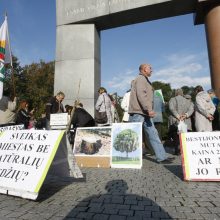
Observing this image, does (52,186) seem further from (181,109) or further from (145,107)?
(181,109)

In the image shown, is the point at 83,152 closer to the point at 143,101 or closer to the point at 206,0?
the point at 143,101

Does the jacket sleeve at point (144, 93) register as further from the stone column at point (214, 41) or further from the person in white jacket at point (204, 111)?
the stone column at point (214, 41)

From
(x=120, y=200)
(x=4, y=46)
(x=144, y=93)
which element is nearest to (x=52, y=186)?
(x=120, y=200)

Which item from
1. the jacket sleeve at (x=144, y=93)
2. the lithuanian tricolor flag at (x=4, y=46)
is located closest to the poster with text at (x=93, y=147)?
the jacket sleeve at (x=144, y=93)

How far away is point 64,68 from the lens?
10992 millimetres

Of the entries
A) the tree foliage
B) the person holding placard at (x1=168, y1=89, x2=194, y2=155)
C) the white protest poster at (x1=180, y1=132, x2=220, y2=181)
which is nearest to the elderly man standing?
the white protest poster at (x1=180, y1=132, x2=220, y2=181)

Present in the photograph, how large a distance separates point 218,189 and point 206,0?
728cm

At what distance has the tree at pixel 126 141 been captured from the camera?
617cm

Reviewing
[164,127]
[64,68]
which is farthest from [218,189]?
[164,127]

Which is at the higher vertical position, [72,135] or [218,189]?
[72,135]

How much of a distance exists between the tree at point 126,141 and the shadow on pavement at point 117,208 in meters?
2.39

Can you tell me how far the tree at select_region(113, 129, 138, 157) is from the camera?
243 inches

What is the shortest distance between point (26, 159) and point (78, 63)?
7.39 m

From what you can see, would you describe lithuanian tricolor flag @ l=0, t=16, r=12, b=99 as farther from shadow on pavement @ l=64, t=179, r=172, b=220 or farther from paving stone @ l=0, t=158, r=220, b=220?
shadow on pavement @ l=64, t=179, r=172, b=220
